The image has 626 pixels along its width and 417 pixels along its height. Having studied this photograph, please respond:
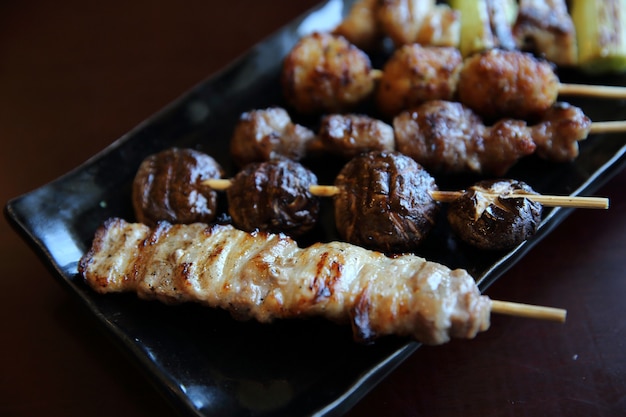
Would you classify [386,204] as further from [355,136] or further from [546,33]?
[546,33]

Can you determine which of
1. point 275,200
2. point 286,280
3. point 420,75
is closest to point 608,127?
point 420,75

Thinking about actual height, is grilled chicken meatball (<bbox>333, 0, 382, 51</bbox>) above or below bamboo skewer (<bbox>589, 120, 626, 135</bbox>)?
above

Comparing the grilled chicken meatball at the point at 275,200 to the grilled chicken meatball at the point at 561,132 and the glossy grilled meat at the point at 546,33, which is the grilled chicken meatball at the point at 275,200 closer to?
the grilled chicken meatball at the point at 561,132

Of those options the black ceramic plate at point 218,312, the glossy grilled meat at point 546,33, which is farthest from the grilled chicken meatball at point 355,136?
the glossy grilled meat at point 546,33

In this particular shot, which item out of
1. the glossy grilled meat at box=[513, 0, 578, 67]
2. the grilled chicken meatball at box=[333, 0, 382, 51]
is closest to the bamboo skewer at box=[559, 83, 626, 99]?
the glossy grilled meat at box=[513, 0, 578, 67]

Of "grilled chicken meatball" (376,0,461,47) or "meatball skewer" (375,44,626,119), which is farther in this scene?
"grilled chicken meatball" (376,0,461,47)

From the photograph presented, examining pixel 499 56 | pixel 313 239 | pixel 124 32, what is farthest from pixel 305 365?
pixel 124 32

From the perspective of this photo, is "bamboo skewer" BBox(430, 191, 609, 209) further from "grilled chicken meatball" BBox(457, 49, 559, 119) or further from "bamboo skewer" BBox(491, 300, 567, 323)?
"grilled chicken meatball" BBox(457, 49, 559, 119)
